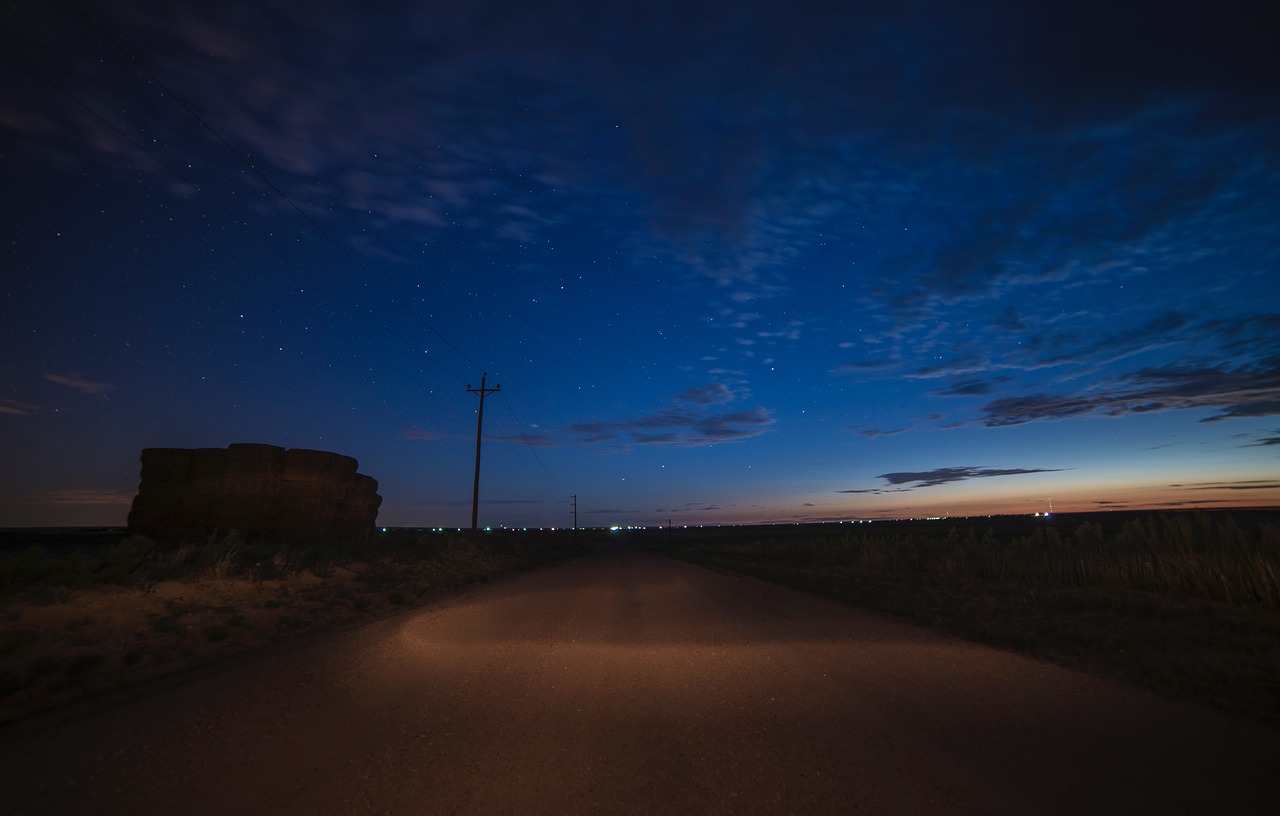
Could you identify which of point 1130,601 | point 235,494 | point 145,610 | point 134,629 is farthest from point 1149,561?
point 235,494

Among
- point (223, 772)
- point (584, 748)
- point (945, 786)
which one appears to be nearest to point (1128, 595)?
point (945, 786)

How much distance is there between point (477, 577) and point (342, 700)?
Answer: 17925 mm

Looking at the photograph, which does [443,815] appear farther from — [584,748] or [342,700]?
[342,700]

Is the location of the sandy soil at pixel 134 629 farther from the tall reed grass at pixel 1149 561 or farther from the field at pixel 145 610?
the tall reed grass at pixel 1149 561

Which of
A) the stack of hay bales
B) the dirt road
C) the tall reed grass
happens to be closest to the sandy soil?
the dirt road

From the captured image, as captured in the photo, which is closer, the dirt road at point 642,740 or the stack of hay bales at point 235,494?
the dirt road at point 642,740

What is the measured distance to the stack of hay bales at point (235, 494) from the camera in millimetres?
35031

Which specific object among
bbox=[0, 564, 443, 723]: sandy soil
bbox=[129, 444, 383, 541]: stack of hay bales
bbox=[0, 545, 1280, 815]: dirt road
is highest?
bbox=[129, 444, 383, 541]: stack of hay bales

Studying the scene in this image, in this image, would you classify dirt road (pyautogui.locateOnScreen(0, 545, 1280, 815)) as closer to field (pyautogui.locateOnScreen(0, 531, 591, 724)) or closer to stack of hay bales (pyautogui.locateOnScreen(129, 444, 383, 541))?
field (pyautogui.locateOnScreen(0, 531, 591, 724))

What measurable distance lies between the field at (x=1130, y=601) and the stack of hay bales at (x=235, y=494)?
3120cm

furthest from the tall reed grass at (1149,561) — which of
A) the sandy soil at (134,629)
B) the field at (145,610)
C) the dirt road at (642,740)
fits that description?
the sandy soil at (134,629)

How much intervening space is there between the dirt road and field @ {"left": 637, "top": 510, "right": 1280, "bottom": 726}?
1.17 meters

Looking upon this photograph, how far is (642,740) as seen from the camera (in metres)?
4.95

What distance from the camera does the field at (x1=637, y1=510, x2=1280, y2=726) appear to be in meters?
6.86
